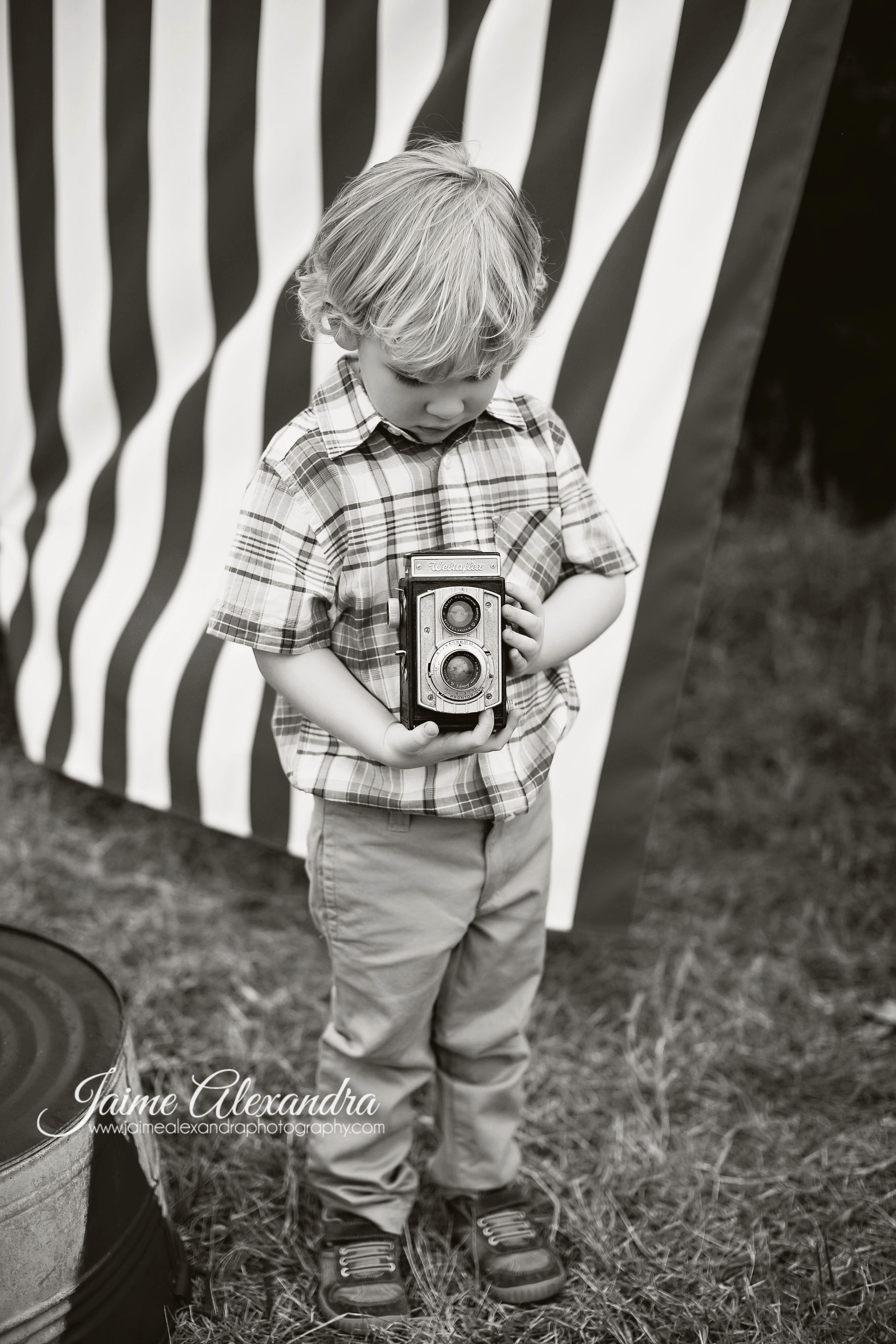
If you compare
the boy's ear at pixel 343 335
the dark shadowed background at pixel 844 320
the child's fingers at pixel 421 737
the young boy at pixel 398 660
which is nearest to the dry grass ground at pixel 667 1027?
the young boy at pixel 398 660

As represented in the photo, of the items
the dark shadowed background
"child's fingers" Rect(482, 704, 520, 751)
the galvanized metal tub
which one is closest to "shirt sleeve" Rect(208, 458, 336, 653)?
"child's fingers" Rect(482, 704, 520, 751)

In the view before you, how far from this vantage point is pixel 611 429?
2.33 m

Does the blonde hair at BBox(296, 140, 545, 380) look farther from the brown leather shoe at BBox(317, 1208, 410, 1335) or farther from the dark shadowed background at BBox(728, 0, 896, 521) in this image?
the dark shadowed background at BBox(728, 0, 896, 521)

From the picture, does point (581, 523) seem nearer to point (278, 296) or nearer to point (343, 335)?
point (343, 335)

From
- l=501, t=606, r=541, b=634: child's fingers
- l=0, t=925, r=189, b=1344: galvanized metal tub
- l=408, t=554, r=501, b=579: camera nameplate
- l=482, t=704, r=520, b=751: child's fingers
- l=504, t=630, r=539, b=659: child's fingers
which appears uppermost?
l=408, t=554, r=501, b=579: camera nameplate

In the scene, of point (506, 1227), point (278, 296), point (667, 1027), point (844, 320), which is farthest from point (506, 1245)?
point (844, 320)

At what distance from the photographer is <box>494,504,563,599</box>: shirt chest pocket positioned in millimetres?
1594

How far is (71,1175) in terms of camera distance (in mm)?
1427

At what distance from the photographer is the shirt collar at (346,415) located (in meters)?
1.48

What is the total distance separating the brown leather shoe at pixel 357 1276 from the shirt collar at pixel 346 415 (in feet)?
3.78

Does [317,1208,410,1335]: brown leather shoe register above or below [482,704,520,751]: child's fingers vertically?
below

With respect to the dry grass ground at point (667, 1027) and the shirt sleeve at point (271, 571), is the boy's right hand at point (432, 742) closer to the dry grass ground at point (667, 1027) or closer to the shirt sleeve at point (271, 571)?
the shirt sleeve at point (271, 571)

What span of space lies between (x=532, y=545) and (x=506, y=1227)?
105cm

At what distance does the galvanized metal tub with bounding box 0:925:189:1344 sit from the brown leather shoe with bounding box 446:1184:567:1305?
450 millimetres
